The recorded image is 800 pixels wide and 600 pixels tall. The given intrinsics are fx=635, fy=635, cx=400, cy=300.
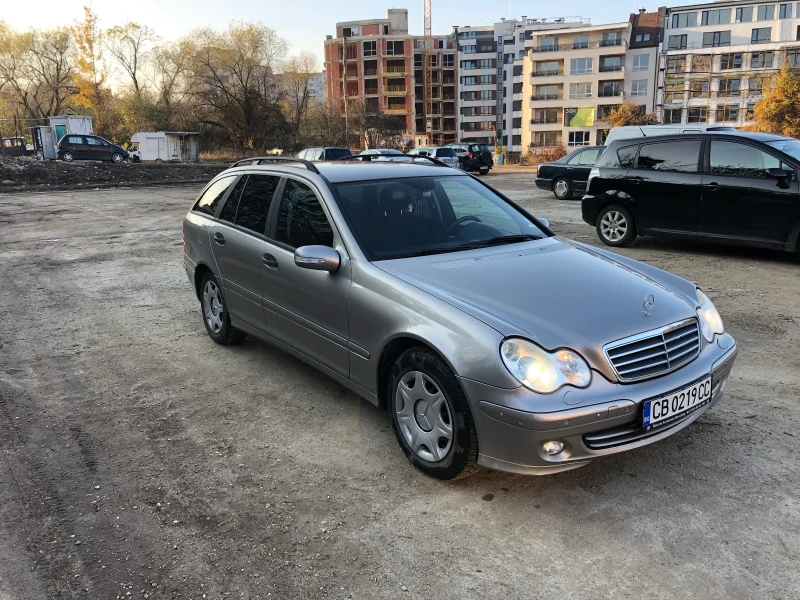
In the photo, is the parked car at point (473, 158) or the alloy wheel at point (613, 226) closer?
the alloy wheel at point (613, 226)

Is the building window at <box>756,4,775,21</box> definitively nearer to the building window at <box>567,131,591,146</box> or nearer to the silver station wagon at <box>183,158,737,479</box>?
the building window at <box>567,131,591,146</box>

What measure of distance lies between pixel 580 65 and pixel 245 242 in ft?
262

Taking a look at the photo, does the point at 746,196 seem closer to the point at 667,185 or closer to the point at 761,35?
the point at 667,185

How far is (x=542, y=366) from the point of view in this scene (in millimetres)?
2967

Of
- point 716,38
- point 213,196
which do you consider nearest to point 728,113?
point 716,38

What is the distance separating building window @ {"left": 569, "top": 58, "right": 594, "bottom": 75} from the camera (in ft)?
249

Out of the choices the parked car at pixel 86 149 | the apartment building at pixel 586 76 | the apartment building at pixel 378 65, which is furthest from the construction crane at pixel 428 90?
the parked car at pixel 86 149

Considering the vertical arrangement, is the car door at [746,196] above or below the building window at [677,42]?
below

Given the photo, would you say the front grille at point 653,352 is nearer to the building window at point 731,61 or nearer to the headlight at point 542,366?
the headlight at point 542,366

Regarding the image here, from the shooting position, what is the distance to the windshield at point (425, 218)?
13.3 feet

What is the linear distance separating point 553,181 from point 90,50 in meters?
65.4

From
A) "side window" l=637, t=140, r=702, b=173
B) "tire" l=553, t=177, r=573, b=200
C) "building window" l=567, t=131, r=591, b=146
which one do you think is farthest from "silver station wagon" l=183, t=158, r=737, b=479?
"building window" l=567, t=131, r=591, b=146

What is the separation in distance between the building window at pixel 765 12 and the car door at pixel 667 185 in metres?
80.1

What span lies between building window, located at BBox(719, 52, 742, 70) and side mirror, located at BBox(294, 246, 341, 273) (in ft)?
280
